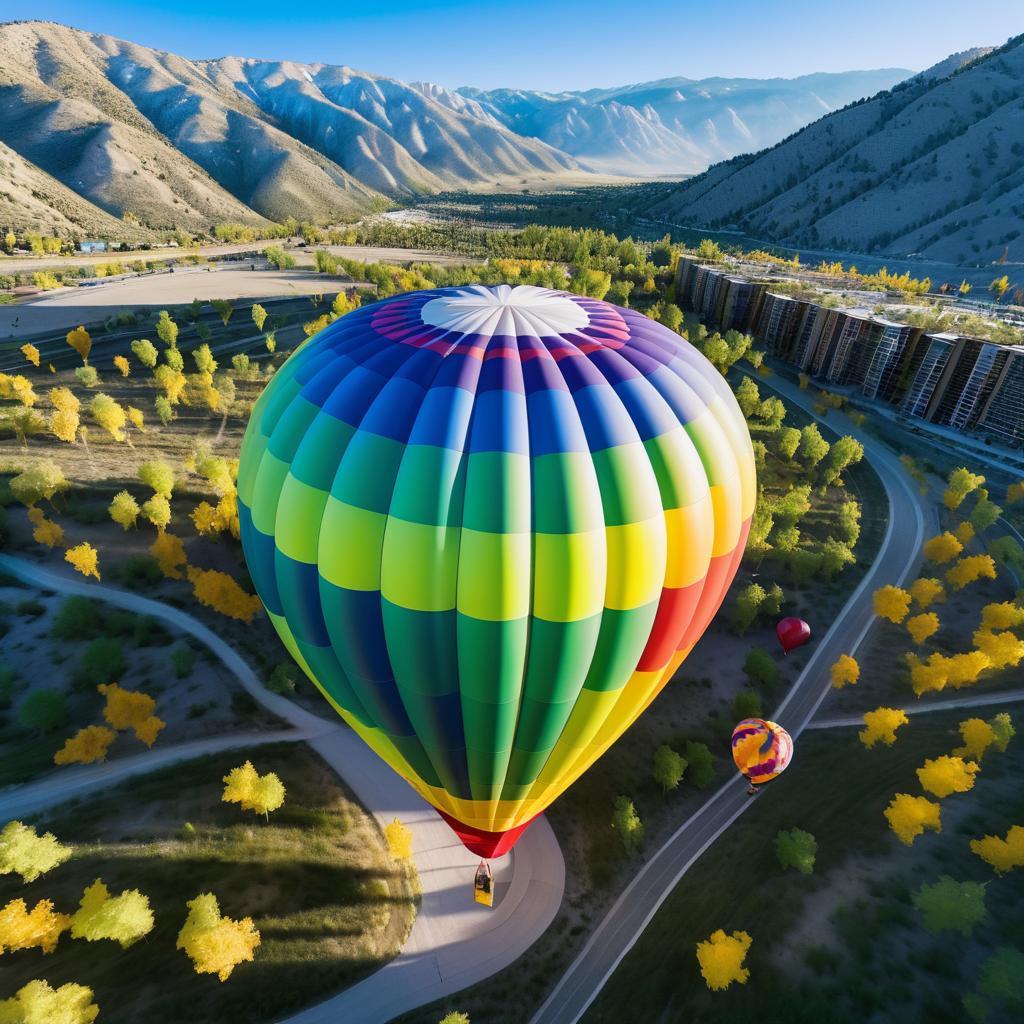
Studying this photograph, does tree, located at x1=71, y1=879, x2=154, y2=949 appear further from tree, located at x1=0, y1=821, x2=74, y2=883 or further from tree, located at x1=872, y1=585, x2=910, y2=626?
tree, located at x1=872, y1=585, x2=910, y2=626

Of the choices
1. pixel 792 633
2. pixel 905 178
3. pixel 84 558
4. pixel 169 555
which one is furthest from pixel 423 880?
pixel 905 178

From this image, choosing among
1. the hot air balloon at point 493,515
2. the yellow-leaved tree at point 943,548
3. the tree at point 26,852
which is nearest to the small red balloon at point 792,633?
the yellow-leaved tree at point 943,548

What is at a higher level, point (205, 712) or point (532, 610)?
point (532, 610)

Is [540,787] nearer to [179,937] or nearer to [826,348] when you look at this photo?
[179,937]

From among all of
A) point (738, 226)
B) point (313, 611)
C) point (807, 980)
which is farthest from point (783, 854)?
point (738, 226)

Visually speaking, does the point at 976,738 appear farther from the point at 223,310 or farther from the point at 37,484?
the point at 223,310

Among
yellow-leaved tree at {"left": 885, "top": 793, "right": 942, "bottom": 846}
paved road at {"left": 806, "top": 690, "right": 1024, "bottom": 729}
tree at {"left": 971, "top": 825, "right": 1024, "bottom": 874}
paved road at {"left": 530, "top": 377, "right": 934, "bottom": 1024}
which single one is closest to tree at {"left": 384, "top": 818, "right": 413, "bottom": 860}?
paved road at {"left": 530, "top": 377, "right": 934, "bottom": 1024}

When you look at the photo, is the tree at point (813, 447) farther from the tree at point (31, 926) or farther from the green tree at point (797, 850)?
the tree at point (31, 926)
